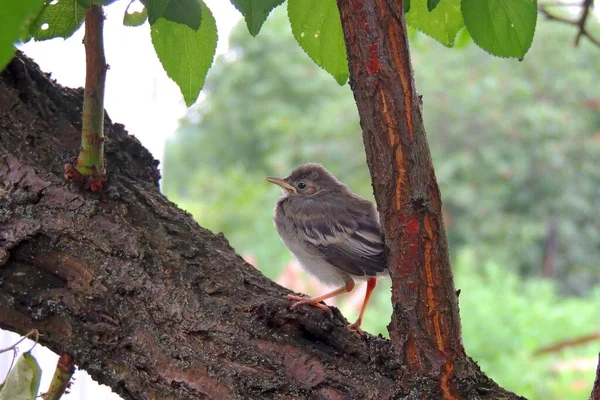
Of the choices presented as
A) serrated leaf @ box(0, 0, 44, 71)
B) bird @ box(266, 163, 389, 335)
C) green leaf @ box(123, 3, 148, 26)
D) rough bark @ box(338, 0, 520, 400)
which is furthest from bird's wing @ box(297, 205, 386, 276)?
Answer: serrated leaf @ box(0, 0, 44, 71)

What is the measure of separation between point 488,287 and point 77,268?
25.5 feet

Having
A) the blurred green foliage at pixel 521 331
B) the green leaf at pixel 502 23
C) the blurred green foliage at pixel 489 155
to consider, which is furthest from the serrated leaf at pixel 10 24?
the blurred green foliage at pixel 489 155

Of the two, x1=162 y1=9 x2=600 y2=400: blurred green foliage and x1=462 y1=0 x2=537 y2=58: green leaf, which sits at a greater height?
x1=162 y1=9 x2=600 y2=400: blurred green foliage

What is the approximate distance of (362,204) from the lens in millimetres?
2641

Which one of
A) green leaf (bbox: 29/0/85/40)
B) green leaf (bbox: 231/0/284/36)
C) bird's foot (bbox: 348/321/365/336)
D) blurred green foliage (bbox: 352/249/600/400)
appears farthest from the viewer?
blurred green foliage (bbox: 352/249/600/400)

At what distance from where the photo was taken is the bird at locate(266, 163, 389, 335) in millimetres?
2283

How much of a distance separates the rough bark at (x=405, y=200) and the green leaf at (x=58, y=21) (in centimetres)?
57

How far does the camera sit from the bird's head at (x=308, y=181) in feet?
9.86

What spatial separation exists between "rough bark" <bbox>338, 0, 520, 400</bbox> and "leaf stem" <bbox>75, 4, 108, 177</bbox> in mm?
589

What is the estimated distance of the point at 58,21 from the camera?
150cm

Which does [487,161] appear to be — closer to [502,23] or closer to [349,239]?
[349,239]

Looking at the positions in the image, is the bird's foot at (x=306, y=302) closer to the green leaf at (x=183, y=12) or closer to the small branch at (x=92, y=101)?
the small branch at (x=92, y=101)

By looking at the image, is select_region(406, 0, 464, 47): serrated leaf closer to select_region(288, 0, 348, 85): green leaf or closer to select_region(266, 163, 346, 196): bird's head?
select_region(288, 0, 348, 85): green leaf

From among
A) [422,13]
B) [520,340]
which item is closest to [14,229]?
[422,13]
